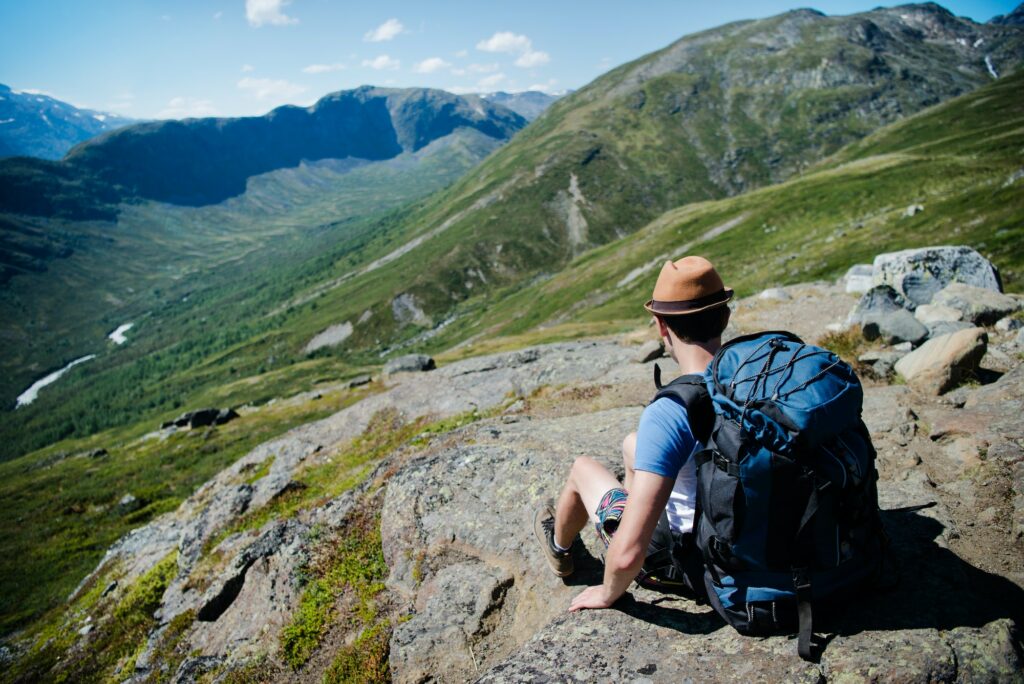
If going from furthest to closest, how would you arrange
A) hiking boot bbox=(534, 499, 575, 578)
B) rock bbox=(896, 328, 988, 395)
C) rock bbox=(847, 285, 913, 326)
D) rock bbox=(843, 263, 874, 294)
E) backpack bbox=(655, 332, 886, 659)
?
1. rock bbox=(843, 263, 874, 294)
2. rock bbox=(847, 285, 913, 326)
3. rock bbox=(896, 328, 988, 395)
4. hiking boot bbox=(534, 499, 575, 578)
5. backpack bbox=(655, 332, 886, 659)

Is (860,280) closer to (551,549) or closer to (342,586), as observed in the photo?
(551,549)

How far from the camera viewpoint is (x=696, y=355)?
5.82 metres

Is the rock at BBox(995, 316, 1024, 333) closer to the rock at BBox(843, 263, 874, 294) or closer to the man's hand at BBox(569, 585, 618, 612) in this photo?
the rock at BBox(843, 263, 874, 294)

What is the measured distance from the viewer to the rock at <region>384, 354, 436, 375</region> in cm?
6150

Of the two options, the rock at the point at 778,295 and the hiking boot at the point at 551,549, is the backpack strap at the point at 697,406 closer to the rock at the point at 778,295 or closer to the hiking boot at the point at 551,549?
the hiking boot at the point at 551,549

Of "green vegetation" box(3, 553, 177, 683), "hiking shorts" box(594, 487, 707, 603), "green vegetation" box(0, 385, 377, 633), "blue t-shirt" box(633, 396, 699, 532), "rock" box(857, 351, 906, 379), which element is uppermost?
"blue t-shirt" box(633, 396, 699, 532)

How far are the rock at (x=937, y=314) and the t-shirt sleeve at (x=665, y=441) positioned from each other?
17.7 meters

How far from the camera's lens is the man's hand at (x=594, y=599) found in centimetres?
641

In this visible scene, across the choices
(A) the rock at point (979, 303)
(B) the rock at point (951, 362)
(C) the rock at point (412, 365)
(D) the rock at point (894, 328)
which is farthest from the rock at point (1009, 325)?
(C) the rock at point (412, 365)

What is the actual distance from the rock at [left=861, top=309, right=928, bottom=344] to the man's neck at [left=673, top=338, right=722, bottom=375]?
1529 centimetres

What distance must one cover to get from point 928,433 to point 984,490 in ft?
9.08

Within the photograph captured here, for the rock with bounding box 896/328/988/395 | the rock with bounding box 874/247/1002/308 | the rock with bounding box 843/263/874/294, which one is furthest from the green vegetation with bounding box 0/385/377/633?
the rock with bounding box 896/328/988/395

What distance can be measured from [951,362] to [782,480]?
460 inches

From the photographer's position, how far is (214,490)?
29.5 meters
